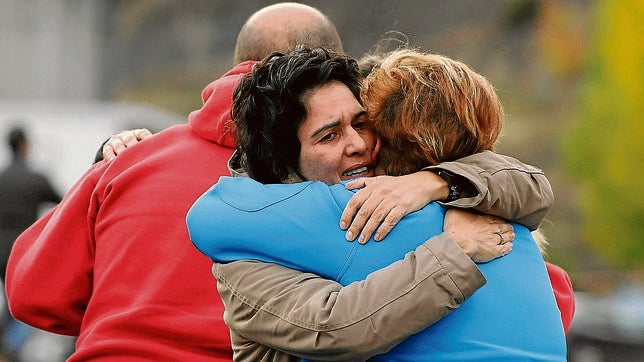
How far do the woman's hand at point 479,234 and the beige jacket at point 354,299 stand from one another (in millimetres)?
31

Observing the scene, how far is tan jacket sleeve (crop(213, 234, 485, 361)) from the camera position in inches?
110

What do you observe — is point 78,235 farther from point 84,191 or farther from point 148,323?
point 148,323

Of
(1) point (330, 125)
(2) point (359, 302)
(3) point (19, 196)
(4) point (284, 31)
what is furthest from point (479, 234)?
(3) point (19, 196)

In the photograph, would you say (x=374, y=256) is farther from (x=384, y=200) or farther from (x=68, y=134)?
(x=68, y=134)

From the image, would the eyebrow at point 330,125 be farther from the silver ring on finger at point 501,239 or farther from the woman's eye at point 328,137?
the silver ring on finger at point 501,239

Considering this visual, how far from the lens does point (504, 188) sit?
2990 mm

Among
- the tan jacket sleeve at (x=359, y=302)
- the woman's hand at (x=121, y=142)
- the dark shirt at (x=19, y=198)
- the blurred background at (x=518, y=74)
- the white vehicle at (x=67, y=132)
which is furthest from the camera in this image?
the blurred background at (x=518, y=74)

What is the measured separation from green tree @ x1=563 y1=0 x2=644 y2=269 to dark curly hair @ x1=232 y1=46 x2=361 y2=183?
22.5 meters

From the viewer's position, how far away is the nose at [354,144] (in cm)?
320

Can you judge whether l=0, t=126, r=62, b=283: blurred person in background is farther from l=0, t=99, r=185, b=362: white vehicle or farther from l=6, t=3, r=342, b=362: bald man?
l=6, t=3, r=342, b=362: bald man

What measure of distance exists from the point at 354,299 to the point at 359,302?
1 centimetres

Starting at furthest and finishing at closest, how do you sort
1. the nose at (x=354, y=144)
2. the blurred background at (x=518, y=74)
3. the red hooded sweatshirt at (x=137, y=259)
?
the blurred background at (x=518, y=74) < the red hooded sweatshirt at (x=137, y=259) < the nose at (x=354, y=144)

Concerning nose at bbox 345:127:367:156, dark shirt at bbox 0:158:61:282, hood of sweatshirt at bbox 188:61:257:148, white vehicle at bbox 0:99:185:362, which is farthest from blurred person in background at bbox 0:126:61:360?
nose at bbox 345:127:367:156

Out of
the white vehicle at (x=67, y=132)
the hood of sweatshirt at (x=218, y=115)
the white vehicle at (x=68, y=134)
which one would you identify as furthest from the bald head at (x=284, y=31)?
the white vehicle at (x=68, y=134)
